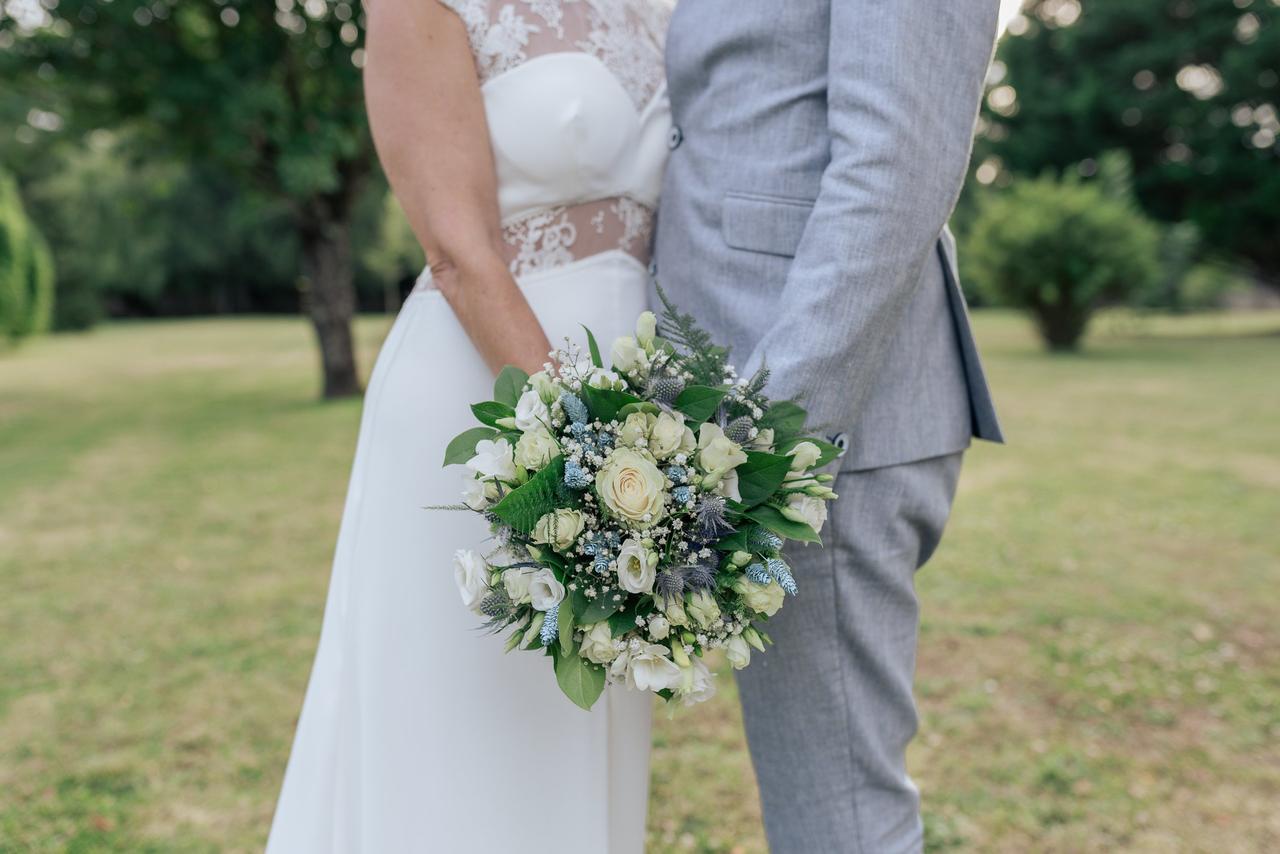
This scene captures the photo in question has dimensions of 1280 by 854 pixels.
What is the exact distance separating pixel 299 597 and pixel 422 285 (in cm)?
414

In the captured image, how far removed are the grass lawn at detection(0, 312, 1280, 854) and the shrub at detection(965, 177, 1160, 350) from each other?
860cm

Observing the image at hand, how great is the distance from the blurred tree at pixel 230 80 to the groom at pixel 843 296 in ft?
32.4

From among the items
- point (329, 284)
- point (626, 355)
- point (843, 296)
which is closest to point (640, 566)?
point (626, 355)

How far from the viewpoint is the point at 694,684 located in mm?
1235

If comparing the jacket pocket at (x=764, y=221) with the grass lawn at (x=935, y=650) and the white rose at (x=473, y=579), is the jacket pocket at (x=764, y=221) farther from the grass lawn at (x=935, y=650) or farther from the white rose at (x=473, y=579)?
the grass lawn at (x=935, y=650)

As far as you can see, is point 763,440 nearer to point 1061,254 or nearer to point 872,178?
point 872,178

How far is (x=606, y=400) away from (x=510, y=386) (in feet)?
0.57

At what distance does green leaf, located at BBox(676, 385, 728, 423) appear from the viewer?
4.04 feet

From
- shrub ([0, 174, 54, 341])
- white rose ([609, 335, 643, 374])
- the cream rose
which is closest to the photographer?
the cream rose

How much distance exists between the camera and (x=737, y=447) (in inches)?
47.3

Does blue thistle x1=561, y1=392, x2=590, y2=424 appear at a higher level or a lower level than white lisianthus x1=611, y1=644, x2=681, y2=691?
higher

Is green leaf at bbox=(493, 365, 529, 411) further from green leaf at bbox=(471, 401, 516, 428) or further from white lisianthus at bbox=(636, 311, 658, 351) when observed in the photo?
white lisianthus at bbox=(636, 311, 658, 351)

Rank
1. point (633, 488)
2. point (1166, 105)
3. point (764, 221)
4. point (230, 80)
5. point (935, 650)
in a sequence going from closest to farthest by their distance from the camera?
point (633, 488)
point (764, 221)
point (935, 650)
point (230, 80)
point (1166, 105)

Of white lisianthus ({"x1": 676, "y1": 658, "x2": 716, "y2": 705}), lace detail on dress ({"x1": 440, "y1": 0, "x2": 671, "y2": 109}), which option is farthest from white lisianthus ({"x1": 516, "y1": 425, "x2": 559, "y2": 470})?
lace detail on dress ({"x1": 440, "y1": 0, "x2": 671, "y2": 109})
